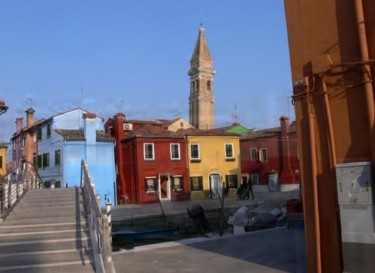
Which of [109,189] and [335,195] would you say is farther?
[109,189]

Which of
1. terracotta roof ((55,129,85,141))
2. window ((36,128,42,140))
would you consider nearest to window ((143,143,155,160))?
terracotta roof ((55,129,85,141))

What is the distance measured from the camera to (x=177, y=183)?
41.7m

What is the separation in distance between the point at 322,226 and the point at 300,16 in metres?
3.49

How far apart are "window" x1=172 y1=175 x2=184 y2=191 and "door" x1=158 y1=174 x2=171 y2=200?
1.41 ft

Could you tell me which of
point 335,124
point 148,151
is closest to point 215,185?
point 148,151

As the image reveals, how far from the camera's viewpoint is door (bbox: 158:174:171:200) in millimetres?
41062

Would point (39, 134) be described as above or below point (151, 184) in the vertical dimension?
above

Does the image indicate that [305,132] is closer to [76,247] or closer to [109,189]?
[76,247]

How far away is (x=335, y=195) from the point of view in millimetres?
7191

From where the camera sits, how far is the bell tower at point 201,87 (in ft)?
348

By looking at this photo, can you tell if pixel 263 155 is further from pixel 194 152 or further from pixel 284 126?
pixel 194 152

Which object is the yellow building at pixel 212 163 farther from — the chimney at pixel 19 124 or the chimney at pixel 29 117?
the chimney at pixel 19 124

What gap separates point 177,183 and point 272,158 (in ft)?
44.1

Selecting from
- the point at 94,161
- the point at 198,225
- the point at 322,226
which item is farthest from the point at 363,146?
the point at 94,161
